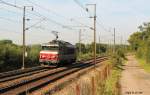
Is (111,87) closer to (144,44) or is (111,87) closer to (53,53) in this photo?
(53,53)

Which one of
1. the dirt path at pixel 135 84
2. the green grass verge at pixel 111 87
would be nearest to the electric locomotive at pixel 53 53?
the dirt path at pixel 135 84

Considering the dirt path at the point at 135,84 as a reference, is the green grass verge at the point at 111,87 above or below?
above

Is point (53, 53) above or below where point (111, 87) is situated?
above

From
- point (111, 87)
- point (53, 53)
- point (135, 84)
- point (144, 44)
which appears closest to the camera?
point (111, 87)

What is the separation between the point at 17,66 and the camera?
49375mm

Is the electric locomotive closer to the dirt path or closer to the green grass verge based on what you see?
the dirt path

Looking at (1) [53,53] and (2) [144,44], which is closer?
(1) [53,53]

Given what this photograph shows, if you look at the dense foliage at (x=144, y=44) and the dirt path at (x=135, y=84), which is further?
the dense foliage at (x=144, y=44)

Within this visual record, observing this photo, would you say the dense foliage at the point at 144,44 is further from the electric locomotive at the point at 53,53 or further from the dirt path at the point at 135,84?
the dirt path at the point at 135,84

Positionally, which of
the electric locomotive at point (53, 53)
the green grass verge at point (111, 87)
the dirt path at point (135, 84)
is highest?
the electric locomotive at point (53, 53)

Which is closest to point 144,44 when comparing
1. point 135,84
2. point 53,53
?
point 53,53

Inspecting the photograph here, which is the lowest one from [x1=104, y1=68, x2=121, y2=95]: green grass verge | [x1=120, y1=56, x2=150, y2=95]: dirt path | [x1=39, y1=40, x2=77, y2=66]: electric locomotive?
[x1=120, y1=56, x2=150, y2=95]: dirt path

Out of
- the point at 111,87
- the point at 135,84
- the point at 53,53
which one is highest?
the point at 53,53

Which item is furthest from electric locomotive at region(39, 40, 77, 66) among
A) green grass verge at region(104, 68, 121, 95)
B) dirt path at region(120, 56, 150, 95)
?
green grass verge at region(104, 68, 121, 95)
